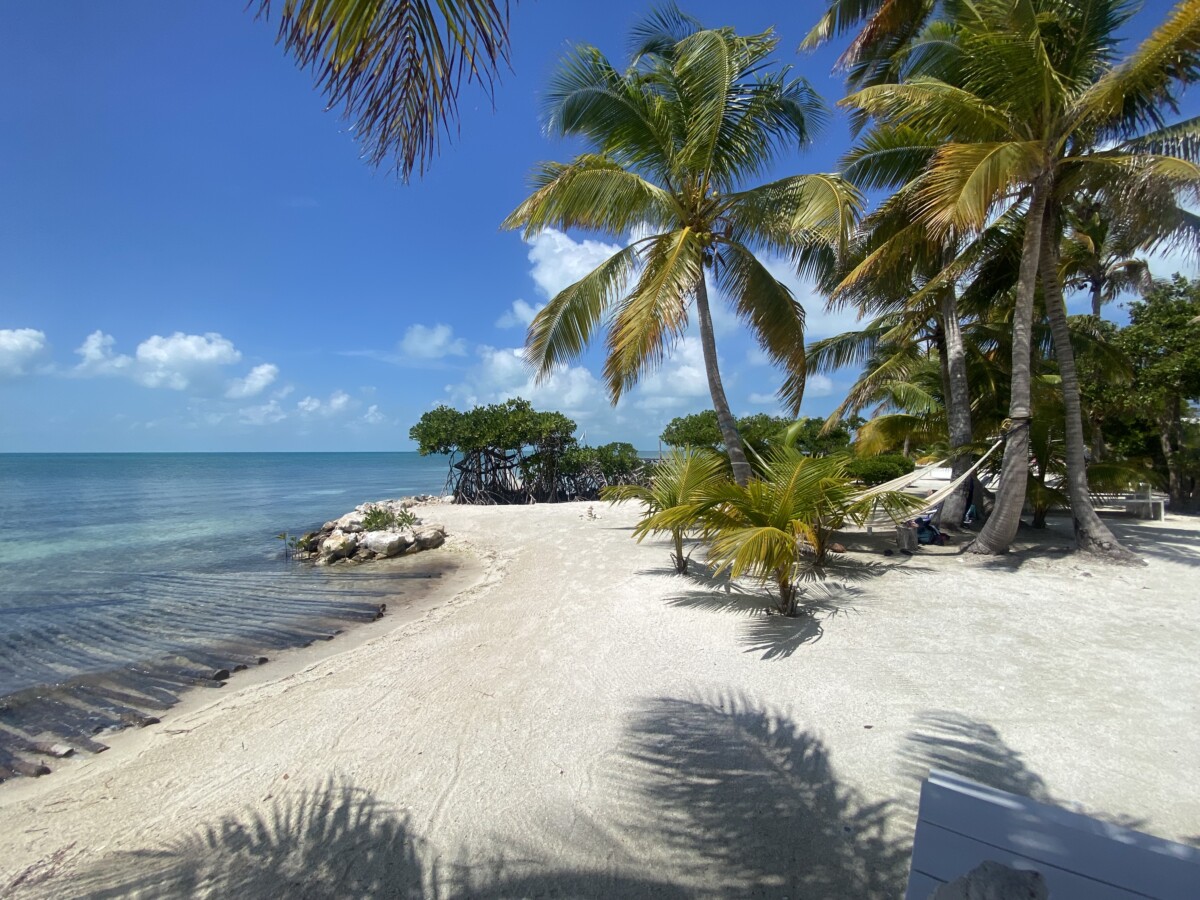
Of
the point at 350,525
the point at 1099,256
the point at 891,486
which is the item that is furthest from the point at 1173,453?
the point at 350,525

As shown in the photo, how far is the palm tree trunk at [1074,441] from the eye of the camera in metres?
6.67

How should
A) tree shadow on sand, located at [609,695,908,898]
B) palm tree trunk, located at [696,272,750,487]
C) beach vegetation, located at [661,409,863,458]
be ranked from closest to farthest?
1. tree shadow on sand, located at [609,695,908,898]
2. palm tree trunk, located at [696,272,750,487]
3. beach vegetation, located at [661,409,863,458]

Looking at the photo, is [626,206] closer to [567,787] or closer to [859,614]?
[859,614]

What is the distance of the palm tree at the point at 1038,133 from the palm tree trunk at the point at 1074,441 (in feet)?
0.04

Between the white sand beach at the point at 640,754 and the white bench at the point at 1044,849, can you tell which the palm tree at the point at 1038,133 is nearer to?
the white sand beach at the point at 640,754

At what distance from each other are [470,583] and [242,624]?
9.41 feet

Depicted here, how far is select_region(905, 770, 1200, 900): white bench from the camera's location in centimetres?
126

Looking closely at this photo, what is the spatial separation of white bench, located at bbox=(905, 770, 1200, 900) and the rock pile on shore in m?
10.8

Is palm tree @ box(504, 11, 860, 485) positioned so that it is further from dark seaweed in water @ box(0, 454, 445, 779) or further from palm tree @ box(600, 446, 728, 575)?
dark seaweed in water @ box(0, 454, 445, 779)

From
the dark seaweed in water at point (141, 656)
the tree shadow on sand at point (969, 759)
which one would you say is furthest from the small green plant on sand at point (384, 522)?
the tree shadow on sand at point (969, 759)

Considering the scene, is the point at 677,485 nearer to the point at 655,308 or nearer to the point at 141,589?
the point at 655,308

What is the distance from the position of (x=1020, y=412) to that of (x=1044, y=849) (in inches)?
274

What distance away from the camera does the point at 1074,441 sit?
22.7 ft

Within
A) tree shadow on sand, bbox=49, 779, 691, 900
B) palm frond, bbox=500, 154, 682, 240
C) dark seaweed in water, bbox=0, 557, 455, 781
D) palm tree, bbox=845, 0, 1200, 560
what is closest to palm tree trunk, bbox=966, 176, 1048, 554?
palm tree, bbox=845, 0, 1200, 560
